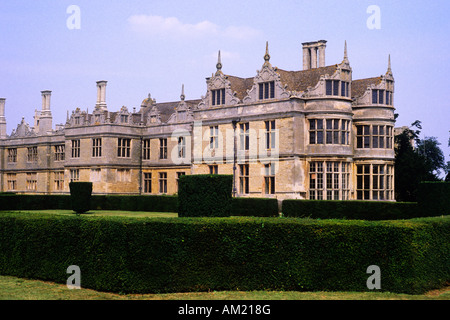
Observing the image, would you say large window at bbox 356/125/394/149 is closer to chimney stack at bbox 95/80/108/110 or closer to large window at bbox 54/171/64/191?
chimney stack at bbox 95/80/108/110

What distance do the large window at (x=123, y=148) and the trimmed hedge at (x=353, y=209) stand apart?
2161 centimetres

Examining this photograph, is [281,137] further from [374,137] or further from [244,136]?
[374,137]

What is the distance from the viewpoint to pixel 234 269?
12.8 meters

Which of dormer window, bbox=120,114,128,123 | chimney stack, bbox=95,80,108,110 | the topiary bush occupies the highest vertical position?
chimney stack, bbox=95,80,108,110

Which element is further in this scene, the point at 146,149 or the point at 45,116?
the point at 45,116

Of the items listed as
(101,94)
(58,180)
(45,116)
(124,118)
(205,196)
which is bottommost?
(205,196)

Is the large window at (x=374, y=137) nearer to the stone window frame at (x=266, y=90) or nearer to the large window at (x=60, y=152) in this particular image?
the stone window frame at (x=266, y=90)

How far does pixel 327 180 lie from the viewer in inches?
1419

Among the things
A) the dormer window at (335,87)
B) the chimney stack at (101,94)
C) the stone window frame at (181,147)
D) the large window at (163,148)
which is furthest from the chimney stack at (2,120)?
the dormer window at (335,87)

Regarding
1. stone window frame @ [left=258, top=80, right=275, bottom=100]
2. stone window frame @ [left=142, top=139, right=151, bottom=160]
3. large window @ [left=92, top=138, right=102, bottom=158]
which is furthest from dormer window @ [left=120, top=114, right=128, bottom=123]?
stone window frame @ [left=258, top=80, right=275, bottom=100]

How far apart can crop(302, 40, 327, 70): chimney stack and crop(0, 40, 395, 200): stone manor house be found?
0.08 metres

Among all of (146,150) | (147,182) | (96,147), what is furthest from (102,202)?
(146,150)

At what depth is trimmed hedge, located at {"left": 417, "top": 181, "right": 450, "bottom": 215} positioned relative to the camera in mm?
22906

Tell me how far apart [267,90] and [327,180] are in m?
7.44
